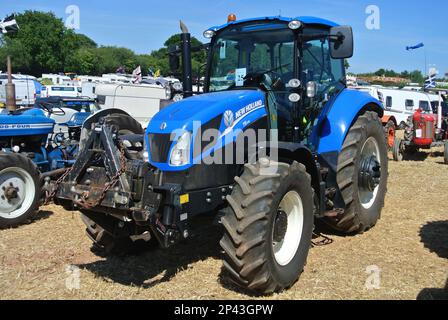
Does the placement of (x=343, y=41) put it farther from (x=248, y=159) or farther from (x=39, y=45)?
(x=39, y=45)

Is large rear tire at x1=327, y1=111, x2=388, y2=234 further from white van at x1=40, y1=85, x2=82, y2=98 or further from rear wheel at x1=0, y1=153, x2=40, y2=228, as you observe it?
white van at x1=40, y1=85, x2=82, y2=98

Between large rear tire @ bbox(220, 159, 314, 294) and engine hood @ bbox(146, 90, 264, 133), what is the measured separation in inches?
23.0

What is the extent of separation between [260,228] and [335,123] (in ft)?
7.29

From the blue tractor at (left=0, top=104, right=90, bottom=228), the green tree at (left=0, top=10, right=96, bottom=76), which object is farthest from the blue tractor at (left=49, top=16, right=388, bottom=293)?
the green tree at (left=0, top=10, right=96, bottom=76)

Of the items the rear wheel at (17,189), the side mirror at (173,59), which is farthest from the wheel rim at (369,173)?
the rear wheel at (17,189)

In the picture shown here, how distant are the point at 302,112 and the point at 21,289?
3.28 metres

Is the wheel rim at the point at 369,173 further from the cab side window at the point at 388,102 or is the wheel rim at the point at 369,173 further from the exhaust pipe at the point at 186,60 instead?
the cab side window at the point at 388,102

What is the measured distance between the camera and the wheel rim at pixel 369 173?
5.64m

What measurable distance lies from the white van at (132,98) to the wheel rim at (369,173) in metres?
8.66

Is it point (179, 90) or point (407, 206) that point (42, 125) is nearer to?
point (179, 90)

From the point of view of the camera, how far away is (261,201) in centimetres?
378

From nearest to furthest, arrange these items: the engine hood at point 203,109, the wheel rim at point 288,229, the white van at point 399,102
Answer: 1. the engine hood at point 203,109
2. the wheel rim at point 288,229
3. the white van at point 399,102

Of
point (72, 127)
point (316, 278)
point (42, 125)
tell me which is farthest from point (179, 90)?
point (72, 127)

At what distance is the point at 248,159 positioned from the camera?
438cm
